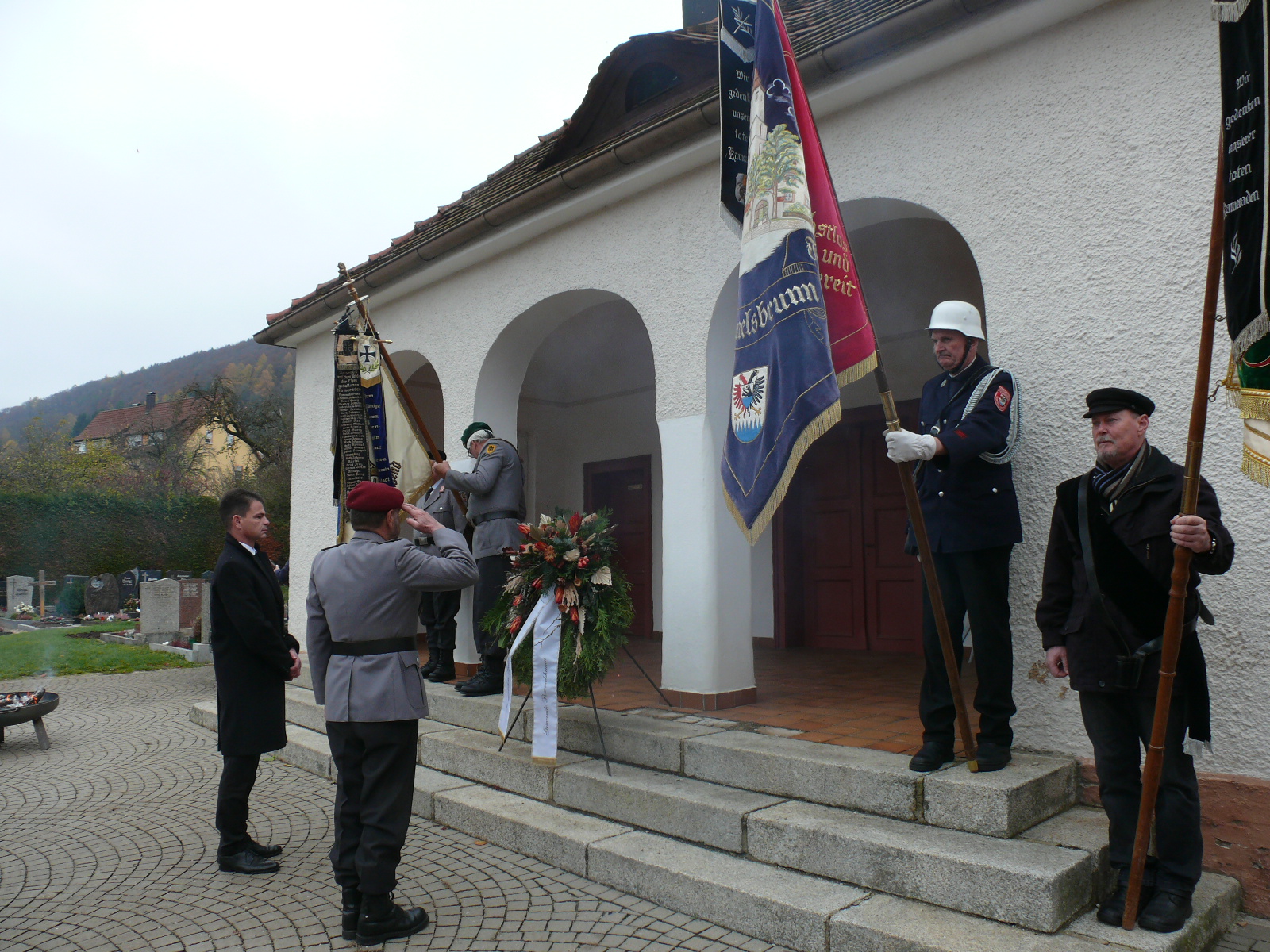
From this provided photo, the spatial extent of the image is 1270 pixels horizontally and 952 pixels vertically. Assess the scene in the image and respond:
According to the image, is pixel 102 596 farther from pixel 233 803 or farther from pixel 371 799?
pixel 371 799

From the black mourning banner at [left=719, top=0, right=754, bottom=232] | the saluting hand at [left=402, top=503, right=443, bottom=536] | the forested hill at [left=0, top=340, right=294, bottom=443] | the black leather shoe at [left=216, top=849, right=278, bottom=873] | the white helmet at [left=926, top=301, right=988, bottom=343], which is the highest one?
the forested hill at [left=0, top=340, right=294, bottom=443]

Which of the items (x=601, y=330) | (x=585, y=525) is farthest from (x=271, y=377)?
(x=585, y=525)

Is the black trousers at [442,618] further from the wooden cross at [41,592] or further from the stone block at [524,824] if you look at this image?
the wooden cross at [41,592]

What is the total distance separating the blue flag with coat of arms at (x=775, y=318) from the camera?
370 cm

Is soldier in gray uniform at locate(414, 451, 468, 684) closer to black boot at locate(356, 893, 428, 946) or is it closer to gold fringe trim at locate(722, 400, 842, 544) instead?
black boot at locate(356, 893, 428, 946)

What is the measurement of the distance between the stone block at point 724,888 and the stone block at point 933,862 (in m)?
0.10

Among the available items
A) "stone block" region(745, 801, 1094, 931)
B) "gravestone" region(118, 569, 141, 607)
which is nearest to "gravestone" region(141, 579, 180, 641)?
"gravestone" region(118, 569, 141, 607)

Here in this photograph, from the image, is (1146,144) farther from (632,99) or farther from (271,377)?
(271,377)

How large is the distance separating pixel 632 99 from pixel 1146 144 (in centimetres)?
507

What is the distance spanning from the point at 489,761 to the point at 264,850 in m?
1.35

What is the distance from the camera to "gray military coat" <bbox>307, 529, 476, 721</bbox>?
368 centimetres

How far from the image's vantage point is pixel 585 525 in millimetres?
5129

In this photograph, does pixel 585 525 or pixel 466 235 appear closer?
pixel 585 525

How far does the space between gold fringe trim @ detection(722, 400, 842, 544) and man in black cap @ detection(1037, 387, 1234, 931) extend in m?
0.96
